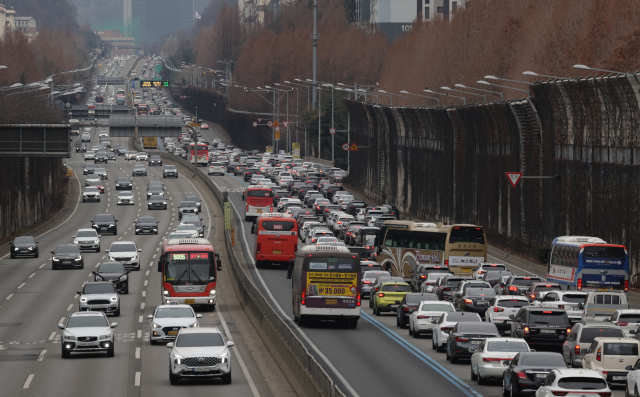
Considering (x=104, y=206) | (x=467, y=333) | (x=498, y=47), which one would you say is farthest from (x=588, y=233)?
(x=104, y=206)

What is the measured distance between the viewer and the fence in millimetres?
55219

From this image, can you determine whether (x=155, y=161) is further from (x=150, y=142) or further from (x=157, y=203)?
(x=157, y=203)

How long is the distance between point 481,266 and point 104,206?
5924 centimetres

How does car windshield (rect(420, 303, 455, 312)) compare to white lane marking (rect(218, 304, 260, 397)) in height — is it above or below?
above

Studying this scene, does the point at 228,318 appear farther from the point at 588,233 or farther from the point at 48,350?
the point at 588,233

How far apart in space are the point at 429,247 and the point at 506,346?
29633mm

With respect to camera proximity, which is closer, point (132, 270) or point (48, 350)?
point (48, 350)

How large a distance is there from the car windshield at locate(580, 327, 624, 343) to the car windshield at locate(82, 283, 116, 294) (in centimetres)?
2109

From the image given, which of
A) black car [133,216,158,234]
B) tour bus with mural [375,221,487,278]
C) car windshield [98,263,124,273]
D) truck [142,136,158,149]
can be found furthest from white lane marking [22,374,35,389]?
truck [142,136,158,149]

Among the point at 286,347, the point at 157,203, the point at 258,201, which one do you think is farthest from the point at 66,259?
the point at 157,203

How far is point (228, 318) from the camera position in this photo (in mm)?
42906

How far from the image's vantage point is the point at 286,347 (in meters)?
29.2

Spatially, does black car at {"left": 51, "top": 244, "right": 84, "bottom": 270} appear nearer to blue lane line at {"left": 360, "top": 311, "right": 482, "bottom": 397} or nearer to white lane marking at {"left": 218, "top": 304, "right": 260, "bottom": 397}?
white lane marking at {"left": 218, "top": 304, "right": 260, "bottom": 397}

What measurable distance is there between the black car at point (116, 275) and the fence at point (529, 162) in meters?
24.1
